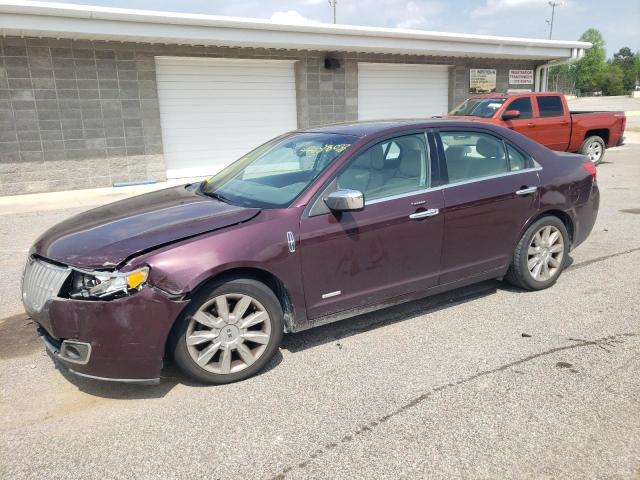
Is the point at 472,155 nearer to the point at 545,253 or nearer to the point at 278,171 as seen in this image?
the point at 545,253

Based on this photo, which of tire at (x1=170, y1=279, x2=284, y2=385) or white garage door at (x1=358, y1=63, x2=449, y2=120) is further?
white garage door at (x1=358, y1=63, x2=449, y2=120)

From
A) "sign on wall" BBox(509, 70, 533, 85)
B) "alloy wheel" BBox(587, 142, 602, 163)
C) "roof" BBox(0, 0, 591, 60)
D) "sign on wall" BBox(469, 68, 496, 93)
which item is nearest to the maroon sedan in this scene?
"roof" BBox(0, 0, 591, 60)

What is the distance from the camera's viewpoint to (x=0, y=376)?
11.6 ft

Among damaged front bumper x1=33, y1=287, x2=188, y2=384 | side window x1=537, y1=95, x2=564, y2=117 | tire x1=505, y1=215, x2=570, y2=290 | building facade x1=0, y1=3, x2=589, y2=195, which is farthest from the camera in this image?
side window x1=537, y1=95, x2=564, y2=117

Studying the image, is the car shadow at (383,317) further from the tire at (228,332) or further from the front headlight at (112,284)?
the front headlight at (112,284)

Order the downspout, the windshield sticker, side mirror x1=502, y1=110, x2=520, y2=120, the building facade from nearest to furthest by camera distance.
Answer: the windshield sticker < the building facade < side mirror x1=502, y1=110, x2=520, y2=120 < the downspout

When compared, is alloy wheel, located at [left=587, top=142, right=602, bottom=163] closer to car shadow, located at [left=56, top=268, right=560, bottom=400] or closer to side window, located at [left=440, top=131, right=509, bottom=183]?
car shadow, located at [left=56, top=268, right=560, bottom=400]

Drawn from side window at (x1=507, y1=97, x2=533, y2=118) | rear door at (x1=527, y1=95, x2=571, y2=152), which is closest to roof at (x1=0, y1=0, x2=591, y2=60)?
side window at (x1=507, y1=97, x2=533, y2=118)

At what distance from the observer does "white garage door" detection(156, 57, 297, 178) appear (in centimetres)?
1285

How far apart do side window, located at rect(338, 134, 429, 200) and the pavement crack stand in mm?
1432

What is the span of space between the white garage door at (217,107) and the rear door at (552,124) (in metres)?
6.45

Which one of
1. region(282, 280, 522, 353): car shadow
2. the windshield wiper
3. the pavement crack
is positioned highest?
the windshield wiper

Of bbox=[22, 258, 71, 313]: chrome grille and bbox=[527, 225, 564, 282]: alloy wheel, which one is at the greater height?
bbox=[22, 258, 71, 313]: chrome grille

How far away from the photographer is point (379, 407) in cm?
305
